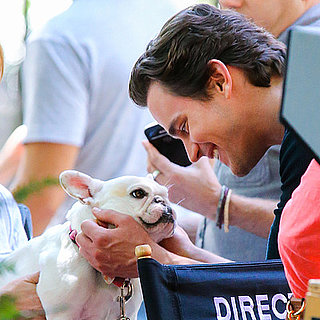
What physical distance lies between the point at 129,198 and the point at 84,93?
29.4 inches

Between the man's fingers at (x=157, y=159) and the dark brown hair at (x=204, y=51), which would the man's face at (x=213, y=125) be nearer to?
the dark brown hair at (x=204, y=51)

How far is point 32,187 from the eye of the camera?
1.82 ft

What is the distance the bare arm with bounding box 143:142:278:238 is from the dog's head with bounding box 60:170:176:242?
0.33 m

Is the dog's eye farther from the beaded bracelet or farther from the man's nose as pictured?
the beaded bracelet

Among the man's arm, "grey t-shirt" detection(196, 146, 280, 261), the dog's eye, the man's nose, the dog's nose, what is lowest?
"grey t-shirt" detection(196, 146, 280, 261)

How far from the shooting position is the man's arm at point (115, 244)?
1.31 meters

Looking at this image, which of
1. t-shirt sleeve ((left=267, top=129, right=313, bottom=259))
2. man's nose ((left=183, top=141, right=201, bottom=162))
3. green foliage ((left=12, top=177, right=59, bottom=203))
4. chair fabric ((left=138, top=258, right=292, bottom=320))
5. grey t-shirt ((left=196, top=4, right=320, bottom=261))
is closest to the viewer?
green foliage ((left=12, top=177, right=59, bottom=203))

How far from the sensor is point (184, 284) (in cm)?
117

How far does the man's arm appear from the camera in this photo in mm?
1308

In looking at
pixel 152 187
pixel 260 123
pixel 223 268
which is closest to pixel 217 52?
pixel 260 123

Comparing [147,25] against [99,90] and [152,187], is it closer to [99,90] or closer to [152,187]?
[99,90]

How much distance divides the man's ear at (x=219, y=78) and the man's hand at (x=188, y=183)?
16.5 inches

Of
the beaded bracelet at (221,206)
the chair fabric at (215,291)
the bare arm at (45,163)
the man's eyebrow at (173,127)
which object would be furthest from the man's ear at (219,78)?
the bare arm at (45,163)

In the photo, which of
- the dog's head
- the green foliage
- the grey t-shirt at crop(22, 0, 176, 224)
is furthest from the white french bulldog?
the green foliage
